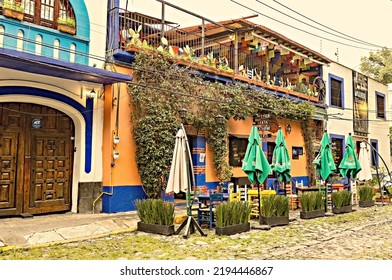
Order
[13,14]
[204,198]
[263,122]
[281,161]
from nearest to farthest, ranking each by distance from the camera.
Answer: [13,14] → [204,198] → [281,161] → [263,122]

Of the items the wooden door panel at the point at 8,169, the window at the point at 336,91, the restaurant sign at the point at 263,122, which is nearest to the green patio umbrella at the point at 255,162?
the restaurant sign at the point at 263,122

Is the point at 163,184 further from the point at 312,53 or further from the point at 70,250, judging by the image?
the point at 312,53

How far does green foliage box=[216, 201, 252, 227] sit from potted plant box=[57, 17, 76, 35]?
17.6ft

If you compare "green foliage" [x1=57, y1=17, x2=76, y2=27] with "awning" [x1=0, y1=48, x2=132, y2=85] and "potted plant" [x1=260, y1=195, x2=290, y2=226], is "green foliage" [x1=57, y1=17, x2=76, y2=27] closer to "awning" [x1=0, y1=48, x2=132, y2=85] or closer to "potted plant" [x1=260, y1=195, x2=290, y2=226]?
"awning" [x1=0, y1=48, x2=132, y2=85]

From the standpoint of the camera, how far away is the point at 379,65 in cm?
2722

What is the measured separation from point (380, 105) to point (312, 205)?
15.0 meters

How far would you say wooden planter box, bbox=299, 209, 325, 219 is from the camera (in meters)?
9.31

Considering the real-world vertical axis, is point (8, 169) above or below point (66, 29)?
below

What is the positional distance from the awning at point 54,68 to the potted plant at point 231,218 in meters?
3.89

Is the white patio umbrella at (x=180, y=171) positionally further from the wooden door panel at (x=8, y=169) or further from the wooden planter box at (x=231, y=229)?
the wooden door panel at (x=8, y=169)

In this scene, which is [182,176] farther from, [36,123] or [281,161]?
[36,123]

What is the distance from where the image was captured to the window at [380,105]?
21.5 m

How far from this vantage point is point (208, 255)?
5.72 meters

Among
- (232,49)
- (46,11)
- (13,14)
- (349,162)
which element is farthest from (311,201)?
(13,14)
